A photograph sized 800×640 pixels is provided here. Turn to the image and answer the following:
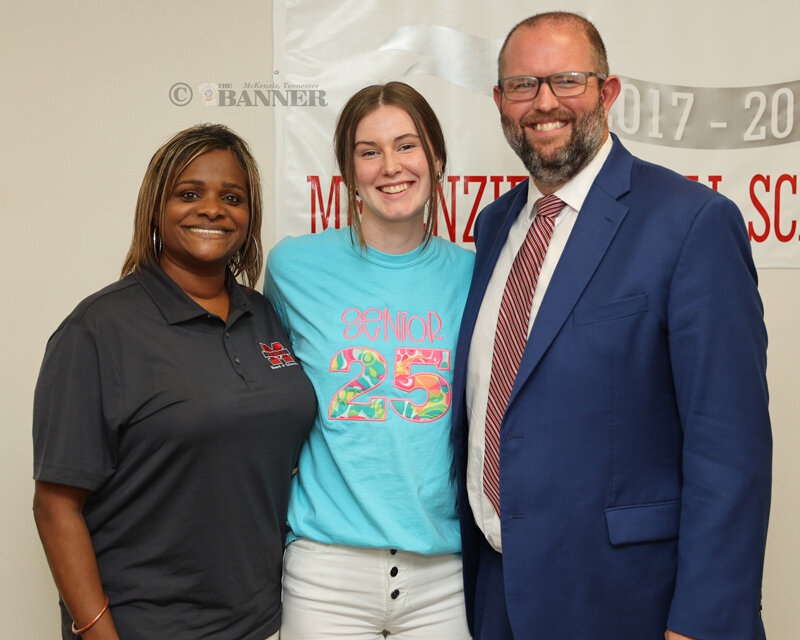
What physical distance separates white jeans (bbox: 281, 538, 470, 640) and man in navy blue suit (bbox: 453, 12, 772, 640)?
0.34 feet

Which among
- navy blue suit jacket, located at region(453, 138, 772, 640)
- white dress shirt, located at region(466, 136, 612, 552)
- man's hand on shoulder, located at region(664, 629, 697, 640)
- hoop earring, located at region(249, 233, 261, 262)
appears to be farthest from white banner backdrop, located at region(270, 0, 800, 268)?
man's hand on shoulder, located at region(664, 629, 697, 640)

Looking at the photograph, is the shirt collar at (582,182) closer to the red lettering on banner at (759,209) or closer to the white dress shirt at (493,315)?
the white dress shirt at (493,315)

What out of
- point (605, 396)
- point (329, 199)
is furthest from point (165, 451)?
point (329, 199)

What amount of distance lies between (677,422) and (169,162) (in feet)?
3.63

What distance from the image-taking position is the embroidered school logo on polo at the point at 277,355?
5.11ft

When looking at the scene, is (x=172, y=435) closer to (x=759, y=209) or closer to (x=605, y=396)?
(x=605, y=396)

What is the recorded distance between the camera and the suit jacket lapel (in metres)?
1.35

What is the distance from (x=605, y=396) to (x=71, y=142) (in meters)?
1.90

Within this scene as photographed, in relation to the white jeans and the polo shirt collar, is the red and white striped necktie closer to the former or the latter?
the white jeans

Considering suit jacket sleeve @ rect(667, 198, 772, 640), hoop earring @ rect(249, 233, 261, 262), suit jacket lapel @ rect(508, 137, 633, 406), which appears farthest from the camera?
hoop earring @ rect(249, 233, 261, 262)

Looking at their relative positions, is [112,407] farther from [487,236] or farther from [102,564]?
[487,236]

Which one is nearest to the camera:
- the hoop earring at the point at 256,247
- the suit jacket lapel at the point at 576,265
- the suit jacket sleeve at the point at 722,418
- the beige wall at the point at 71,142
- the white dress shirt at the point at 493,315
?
the suit jacket sleeve at the point at 722,418

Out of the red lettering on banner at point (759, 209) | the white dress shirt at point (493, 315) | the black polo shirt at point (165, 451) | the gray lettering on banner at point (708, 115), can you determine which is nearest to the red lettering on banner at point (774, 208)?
the red lettering on banner at point (759, 209)

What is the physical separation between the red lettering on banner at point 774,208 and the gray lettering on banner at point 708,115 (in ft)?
0.39
